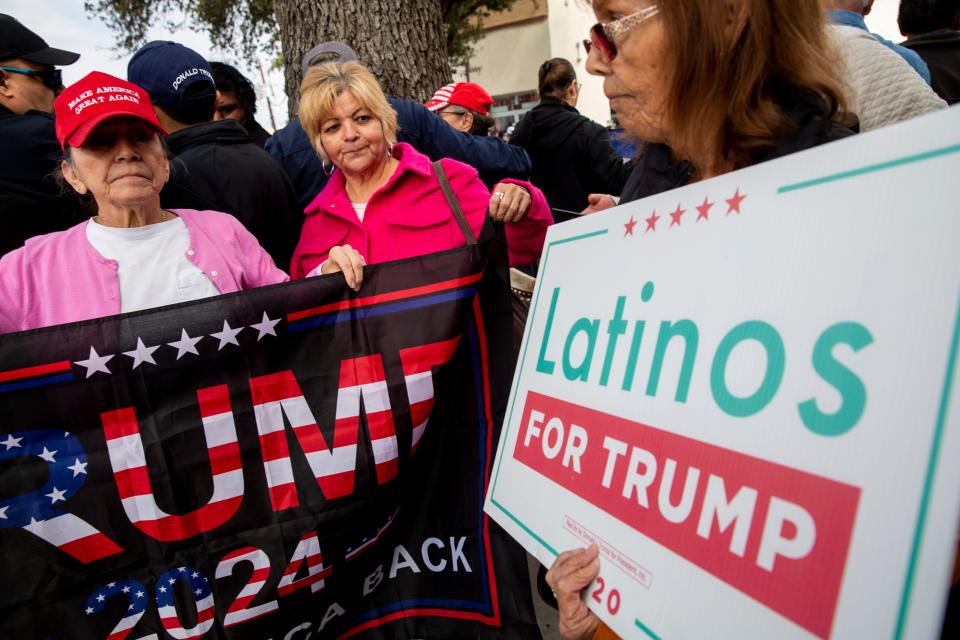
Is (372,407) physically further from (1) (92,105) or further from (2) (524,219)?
(1) (92,105)

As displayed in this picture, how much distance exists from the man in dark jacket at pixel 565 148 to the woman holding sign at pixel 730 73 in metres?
2.64

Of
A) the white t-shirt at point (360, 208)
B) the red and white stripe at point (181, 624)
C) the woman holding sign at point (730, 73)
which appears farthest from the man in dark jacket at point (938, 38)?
the red and white stripe at point (181, 624)

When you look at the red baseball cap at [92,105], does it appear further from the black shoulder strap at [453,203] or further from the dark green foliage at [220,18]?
the dark green foliage at [220,18]

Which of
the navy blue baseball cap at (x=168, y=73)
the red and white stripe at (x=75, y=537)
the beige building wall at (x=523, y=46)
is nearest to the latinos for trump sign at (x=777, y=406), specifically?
the red and white stripe at (x=75, y=537)

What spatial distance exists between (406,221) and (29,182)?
4.39ft

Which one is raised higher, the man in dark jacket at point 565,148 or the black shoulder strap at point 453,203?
the man in dark jacket at point 565,148

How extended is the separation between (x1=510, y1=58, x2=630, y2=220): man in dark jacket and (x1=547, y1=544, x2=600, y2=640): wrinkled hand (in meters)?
3.05

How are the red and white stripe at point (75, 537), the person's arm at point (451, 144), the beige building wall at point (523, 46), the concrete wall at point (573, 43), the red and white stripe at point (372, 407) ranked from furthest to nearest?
the concrete wall at point (573, 43) < the beige building wall at point (523, 46) < the person's arm at point (451, 144) < the red and white stripe at point (372, 407) < the red and white stripe at point (75, 537)

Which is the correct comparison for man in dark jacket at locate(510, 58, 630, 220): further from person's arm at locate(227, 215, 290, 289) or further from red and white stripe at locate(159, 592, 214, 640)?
red and white stripe at locate(159, 592, 214, 640)

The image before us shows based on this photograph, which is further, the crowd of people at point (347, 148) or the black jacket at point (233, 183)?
the black jacket at point (233, 183)

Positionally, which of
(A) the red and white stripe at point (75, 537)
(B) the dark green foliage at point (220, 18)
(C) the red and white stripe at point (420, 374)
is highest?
(B) the dark green foliage at point (220, 18)

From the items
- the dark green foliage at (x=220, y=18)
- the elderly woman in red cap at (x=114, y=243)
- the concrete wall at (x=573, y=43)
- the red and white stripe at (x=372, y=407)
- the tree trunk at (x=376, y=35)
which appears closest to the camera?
the elderly woman in red cap at (x=114, y=243)

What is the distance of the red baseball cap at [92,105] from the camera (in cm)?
171

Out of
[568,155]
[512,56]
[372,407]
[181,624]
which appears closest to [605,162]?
[568,155]
